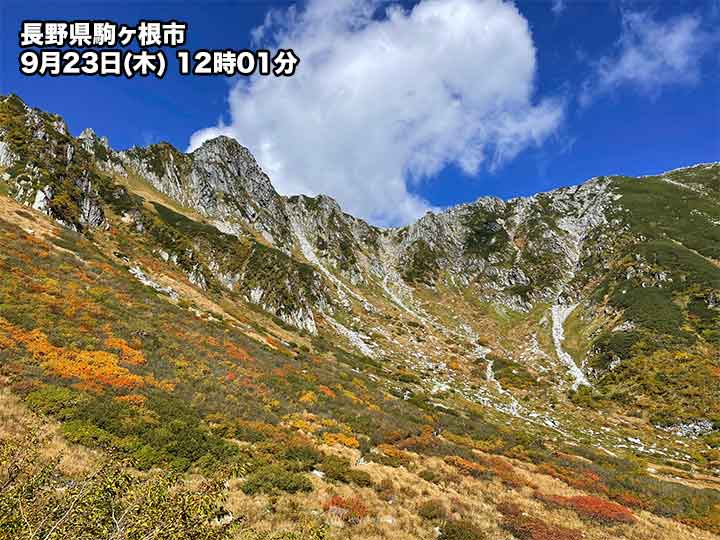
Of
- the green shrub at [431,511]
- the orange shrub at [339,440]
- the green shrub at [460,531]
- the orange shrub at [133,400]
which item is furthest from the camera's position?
A: the orange shrub at [339,440]

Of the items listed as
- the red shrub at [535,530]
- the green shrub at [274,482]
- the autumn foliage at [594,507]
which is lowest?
the green shrub at [274,482]

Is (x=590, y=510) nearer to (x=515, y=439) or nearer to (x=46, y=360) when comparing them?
(x=515, y=439)

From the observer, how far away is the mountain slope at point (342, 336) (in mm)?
16891

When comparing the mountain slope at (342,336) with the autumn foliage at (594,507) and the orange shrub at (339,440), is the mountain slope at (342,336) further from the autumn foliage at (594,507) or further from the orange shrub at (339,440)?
the autumn foliage at (594,507)

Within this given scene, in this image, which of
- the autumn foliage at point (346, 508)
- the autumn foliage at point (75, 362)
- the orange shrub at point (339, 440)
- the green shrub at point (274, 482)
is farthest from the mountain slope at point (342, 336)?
the autumn foliage at point (346, 508)

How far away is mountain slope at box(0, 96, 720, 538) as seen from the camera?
55.4 feet

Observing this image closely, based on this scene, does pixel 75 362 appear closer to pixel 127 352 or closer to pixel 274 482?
pixel 127 352

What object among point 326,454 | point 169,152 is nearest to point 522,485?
point 326,454

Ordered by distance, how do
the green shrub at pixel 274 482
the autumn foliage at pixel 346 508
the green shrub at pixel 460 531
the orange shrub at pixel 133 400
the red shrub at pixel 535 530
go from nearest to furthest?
the green shrub at pixel 460 531 < the autumn foliage at pixel 346 508 < the green shrub at pixel 274 482 < the red shrub at pixel 535 530 < the orange shrub at pixel 133 400

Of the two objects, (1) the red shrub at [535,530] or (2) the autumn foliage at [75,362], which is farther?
(2) the autumn foliage at [75,362]

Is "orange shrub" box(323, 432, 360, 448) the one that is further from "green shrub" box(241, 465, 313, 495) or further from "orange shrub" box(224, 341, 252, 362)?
"orange shrub" box(224, 341, 252, 362)

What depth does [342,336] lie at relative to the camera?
63000mm

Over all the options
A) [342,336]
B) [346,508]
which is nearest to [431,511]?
[346,508]

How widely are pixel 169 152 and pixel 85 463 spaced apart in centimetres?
11809
